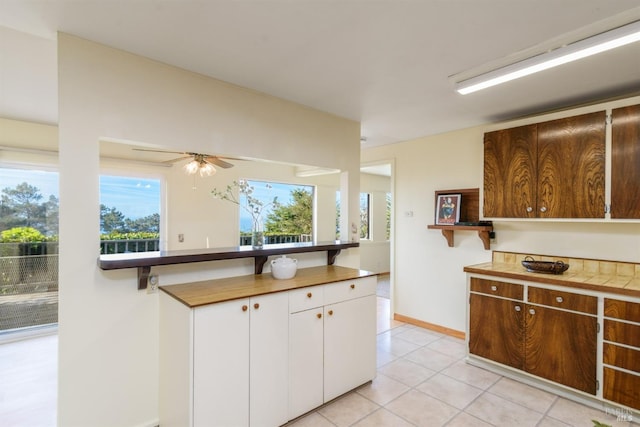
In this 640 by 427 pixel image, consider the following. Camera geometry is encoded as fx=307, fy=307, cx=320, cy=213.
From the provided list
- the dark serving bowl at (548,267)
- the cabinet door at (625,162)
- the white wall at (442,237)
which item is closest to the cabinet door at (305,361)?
the dark serving bowl at (548,267)

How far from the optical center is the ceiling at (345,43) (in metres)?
1.59

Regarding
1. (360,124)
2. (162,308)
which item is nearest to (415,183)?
(360,124)

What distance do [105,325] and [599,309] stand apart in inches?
137

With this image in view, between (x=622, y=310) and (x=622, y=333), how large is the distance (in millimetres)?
163

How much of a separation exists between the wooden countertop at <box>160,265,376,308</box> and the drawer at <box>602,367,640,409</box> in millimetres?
1874

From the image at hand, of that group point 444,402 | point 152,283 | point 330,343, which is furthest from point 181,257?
point 444,402

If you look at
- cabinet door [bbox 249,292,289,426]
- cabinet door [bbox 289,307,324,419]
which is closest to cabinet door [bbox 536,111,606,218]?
cabinet door [bbox 289,307,324,419]

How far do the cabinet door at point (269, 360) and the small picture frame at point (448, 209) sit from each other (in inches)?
96.7

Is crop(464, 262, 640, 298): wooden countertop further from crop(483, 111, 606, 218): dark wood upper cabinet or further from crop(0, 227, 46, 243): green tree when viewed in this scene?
crop(0, 227, 46, 243): green tree

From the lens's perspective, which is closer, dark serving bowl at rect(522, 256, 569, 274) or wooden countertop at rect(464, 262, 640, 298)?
wooden countertop at rect(464, 262, 640, 298)

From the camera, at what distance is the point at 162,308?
212 cm

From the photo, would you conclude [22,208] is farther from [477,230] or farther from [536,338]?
[536,338]

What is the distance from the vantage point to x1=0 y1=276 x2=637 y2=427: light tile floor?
220 centimetres

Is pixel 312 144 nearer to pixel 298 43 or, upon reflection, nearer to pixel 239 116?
pixel 239 116
